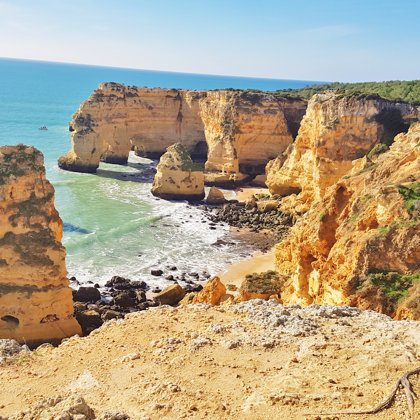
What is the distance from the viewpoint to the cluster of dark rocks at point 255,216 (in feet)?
138

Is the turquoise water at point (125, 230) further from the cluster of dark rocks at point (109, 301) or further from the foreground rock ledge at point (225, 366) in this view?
the foreground rock ledge at point (225, 366)

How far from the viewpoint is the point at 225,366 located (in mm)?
10555

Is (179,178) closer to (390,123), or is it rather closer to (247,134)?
(247,134)

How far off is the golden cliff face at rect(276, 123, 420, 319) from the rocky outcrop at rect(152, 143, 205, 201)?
28.7m

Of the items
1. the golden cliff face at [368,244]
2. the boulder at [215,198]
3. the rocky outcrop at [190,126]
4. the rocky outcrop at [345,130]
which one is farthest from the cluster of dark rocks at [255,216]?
the golden cliff face at [368,244]

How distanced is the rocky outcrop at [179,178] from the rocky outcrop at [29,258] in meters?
28.2

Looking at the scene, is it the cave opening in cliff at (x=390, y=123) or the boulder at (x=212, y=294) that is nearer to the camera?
the boulder at (x=212, y=294)

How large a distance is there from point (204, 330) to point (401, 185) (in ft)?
29.0

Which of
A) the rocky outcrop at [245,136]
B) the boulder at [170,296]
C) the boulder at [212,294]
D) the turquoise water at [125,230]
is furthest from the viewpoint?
the rocky outcrop at [245,136]

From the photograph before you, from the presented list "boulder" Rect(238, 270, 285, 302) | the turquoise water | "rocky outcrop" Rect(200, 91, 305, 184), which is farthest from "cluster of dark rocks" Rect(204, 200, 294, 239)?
"boulder" Rect(238, 270, 285, 302)

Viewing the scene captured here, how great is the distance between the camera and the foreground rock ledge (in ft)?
29.1

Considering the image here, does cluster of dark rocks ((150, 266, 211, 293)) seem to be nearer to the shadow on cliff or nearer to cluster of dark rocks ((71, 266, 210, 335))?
cluster of dark rocks ((71, 266, 210, 335))

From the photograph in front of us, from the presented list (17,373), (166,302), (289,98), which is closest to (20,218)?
(166,302)

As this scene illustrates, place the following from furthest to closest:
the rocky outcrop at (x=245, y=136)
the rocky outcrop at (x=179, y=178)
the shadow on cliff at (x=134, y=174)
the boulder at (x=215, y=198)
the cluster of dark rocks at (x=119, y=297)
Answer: the shadow on cliff at (x=134, y=174)
the rocky outcrop at (x=245, y=136)
the rocky outcrop at (x=179, y=178)
the boulder at (x=215, y=198)
the cluster of dark rocks at (x=119, y=297)
